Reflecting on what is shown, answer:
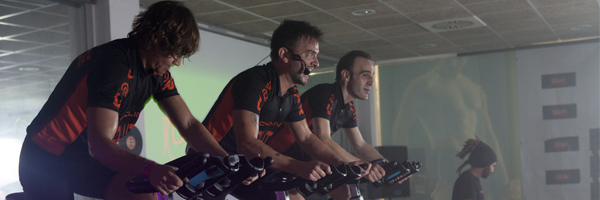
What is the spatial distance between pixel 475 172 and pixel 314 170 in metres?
3.78

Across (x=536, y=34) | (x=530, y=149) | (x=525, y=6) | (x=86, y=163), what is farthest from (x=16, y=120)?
(x=530, y=149)

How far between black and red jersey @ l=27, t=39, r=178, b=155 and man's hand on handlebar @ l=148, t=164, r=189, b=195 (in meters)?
0.26

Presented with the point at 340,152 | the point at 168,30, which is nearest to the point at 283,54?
the point at 340,152

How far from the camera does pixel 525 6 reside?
525 cm

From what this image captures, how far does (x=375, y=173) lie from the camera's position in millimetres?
2432

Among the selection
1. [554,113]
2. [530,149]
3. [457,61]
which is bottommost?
[530,149]

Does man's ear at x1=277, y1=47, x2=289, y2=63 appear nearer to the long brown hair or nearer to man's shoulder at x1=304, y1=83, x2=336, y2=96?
man's shoulder at x1=304, y1=83, x2=336, y2=96

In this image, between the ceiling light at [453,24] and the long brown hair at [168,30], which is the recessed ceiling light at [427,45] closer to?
the ceiling light at [453,24]

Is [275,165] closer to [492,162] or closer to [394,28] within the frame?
[492,162]

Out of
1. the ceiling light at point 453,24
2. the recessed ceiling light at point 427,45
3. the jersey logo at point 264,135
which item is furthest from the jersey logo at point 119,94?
the recessed ceiling light at point 427,45

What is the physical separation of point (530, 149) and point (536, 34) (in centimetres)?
174

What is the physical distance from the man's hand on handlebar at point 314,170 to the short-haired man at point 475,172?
3.13m

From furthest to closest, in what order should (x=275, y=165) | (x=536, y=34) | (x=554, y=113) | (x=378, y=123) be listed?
1. (x=378, y=123)
2. (x=554, y=113)
3. (x=536, y=34)
4. (x=275, y=165)

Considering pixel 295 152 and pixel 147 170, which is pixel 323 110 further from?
pixel 147 170
